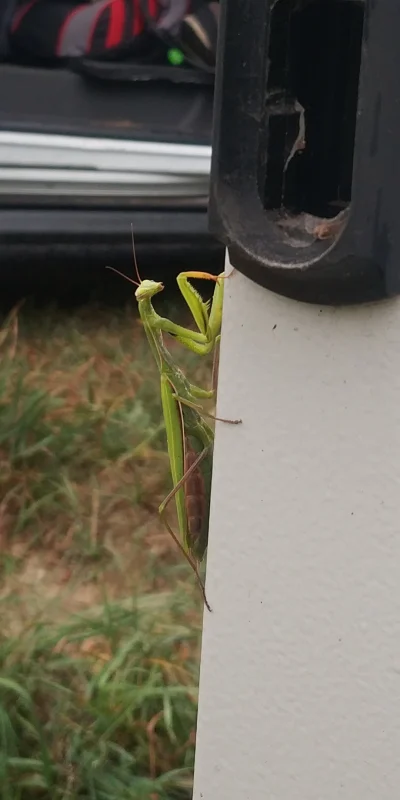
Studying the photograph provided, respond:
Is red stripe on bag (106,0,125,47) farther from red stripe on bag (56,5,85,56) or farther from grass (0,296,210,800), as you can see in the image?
grass (0,296,210,800)

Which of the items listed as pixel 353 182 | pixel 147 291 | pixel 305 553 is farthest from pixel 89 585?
pixel 353 182

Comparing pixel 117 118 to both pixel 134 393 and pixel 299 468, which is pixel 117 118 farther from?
pixel 299 468

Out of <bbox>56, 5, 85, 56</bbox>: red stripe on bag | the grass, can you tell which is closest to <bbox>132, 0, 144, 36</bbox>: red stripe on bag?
<bbox>56, 5, 85, 56</bbox>: red stripe on bag

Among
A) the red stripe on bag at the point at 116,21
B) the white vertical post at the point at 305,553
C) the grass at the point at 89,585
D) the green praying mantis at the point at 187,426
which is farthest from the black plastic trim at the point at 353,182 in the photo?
the red stripe on bag at the point at 116,21

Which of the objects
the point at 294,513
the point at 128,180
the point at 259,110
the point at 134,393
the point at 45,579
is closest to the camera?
the point at 259,110

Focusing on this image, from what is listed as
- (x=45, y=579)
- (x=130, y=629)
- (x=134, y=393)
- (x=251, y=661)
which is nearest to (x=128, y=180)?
(x=134, y=393)

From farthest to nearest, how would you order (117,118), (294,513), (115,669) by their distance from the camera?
(117,118) < (115,669) < (294,513)

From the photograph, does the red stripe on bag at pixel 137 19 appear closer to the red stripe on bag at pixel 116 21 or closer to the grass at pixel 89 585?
the red stripe on bag at pixel 116 21

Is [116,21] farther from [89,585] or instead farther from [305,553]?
[305,553]

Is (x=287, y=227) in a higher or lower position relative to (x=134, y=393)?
higher
